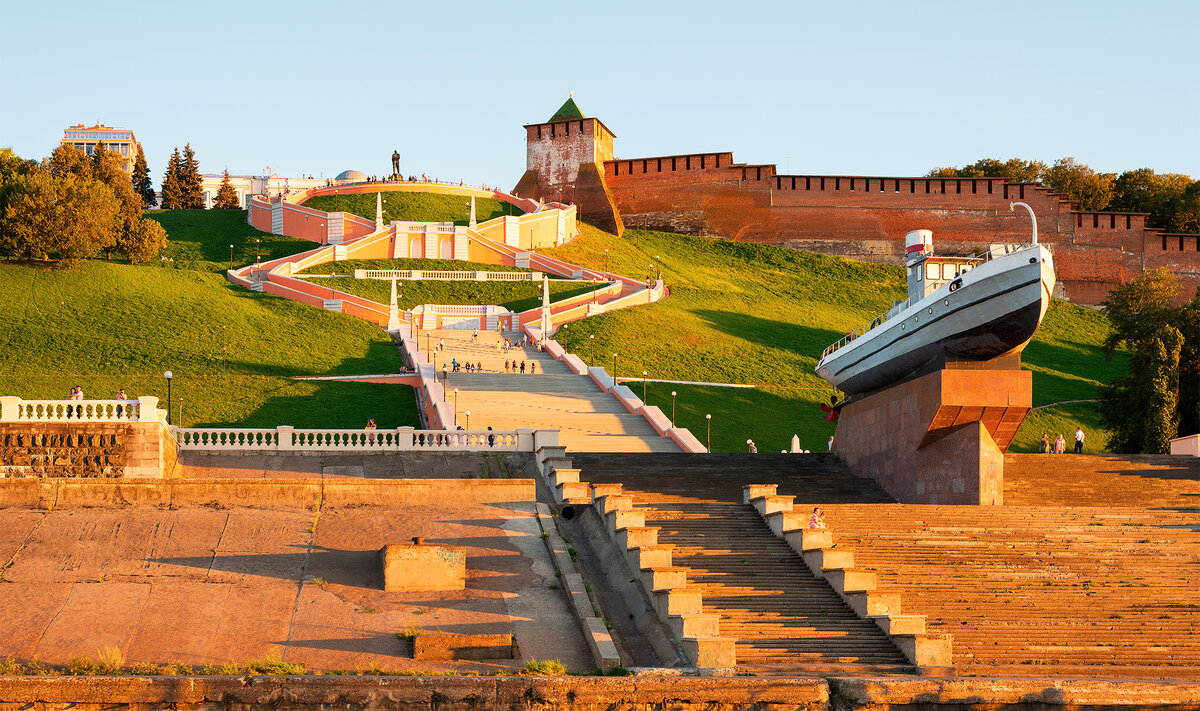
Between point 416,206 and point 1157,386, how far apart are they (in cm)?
4919

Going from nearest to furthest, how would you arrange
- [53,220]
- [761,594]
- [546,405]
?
1. [761,594]
2. [546,405]
3. [53,220]

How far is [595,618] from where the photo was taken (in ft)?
55.0

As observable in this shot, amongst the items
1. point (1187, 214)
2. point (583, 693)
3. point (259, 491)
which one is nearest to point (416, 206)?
point (1187, 214)

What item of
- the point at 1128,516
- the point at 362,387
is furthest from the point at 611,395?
the point at 1128,516

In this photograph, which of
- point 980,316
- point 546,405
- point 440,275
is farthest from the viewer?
point 440,275

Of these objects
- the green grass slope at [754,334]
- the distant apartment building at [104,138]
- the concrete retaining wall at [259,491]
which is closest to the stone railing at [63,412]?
the concrete retaining wall at [259,491]

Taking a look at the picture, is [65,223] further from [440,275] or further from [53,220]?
[440,275]

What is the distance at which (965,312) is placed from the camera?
24812mm

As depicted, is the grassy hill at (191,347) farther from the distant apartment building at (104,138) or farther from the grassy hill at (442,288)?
the distant apartment building at (104,138)

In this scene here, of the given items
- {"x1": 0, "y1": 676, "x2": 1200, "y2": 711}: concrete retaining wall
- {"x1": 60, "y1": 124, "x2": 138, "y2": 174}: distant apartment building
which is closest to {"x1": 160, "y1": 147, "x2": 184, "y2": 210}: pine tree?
{"x1": 60, "y1": 124, "x2": 138, "y2": 174}: distant apartment building

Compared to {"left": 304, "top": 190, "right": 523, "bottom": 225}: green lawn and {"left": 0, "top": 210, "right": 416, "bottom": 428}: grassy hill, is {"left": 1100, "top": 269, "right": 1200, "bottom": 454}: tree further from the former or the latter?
{"left": 304, "top": 190, "right": 523, "bottom": 225}: green lawn

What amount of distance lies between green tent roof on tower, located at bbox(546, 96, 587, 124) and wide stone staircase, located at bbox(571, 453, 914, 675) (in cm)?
5834

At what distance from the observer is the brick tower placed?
7931 cm

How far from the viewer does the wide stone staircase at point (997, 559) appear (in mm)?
16844
